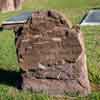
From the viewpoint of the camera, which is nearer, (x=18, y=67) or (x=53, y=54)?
(x=53, y=54)

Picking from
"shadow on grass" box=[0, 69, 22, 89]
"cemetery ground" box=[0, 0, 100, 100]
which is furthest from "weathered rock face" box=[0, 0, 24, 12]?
"shadow on grass" box=[0, 69, 22, 89]

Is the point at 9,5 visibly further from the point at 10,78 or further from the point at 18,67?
the point at 10,78

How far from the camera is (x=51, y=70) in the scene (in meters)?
6.58

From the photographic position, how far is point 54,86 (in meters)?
6.64

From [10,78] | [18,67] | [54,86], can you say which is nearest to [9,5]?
[18,67]

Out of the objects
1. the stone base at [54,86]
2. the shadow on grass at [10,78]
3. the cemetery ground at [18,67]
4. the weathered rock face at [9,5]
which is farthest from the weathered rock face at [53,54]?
the weathered rock face at [9,5]

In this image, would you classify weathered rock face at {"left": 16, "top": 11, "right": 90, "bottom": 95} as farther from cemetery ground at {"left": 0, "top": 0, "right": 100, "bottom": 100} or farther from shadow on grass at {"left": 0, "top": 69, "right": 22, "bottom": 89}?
shadow on grass at {"left": 0, "top": 69, "right": 22, "bottom": 89}

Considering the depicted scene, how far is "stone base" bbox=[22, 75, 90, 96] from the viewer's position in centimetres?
657

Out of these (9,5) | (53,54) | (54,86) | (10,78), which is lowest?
(9,5)

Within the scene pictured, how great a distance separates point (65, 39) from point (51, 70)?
0.61 meters

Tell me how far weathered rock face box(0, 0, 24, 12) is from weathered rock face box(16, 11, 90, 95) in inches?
421

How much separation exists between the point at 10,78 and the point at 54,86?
1326 mm

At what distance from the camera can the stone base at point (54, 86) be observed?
657 cm

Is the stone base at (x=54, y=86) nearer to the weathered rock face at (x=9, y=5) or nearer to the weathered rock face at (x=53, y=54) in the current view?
the weathered rock face at (x=53, y=54)
